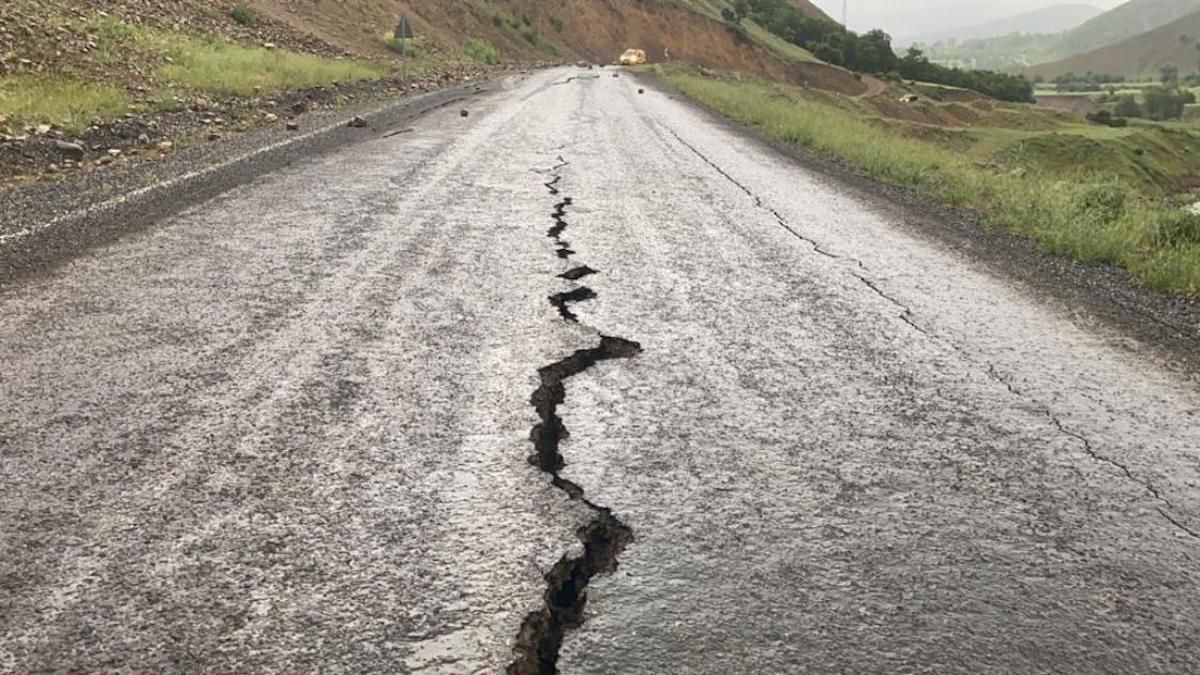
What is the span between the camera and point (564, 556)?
85.8 inches

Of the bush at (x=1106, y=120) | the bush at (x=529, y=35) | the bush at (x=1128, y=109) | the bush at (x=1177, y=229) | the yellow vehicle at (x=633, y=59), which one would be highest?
the bush at (x=1128, y=109)

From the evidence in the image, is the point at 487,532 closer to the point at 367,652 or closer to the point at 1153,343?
the point at 367,652

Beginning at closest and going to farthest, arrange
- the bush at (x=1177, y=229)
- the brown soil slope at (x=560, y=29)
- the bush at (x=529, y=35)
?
the bush at (x=1177, y=229)
the brown soil slope at (x=560, y=29)
the bush at (x=529, y=35)

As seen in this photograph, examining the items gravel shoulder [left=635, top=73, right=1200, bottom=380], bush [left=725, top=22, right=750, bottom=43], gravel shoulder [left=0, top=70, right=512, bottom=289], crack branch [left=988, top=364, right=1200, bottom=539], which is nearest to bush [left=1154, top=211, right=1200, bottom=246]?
gravel shoulder [left=635, top=73, right=1200, bottom=380]

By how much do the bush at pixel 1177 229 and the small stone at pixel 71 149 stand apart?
9.41 metres

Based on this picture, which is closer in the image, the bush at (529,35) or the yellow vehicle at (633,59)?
the yellow vehicle at (633,59)

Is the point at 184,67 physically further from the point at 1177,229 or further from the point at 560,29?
the point at 560,29

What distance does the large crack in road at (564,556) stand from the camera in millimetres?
1834

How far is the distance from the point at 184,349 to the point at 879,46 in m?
79.6

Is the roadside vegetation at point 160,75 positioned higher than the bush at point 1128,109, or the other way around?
the bush at point 1128,109

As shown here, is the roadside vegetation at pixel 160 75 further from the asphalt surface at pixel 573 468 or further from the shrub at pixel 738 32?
the shrub at pixel 738 32

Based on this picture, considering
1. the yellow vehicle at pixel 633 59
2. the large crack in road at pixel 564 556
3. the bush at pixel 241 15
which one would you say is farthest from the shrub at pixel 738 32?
the large crack in road at pixel 564 556

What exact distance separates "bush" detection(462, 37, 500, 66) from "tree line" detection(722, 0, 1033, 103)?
119 ft

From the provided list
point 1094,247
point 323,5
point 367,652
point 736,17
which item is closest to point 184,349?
point 367,652
